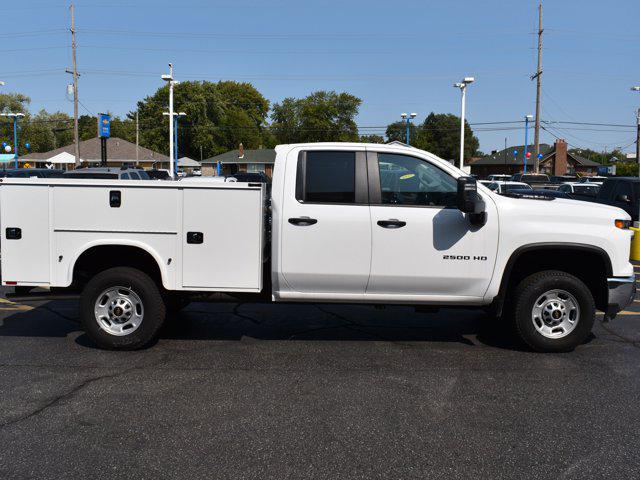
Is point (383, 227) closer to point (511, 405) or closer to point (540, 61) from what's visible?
point (511, 405)

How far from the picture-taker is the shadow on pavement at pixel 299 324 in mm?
7004

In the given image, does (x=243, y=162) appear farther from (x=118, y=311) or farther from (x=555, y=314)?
(x=555, y=314)

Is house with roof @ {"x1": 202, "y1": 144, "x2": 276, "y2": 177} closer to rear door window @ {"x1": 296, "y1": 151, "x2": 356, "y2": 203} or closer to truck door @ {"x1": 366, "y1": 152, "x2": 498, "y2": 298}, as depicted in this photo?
rear door window @ {"x1": 296, "y1": 151, "x2": 356, "y2": 203}

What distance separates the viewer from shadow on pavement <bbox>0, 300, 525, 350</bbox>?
7.00 m

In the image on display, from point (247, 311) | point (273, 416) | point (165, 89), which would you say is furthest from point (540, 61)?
point (165, 89)

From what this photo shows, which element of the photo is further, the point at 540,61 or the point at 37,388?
the point at 540,61

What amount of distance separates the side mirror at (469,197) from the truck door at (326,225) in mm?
888

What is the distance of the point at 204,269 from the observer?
19.9 ft

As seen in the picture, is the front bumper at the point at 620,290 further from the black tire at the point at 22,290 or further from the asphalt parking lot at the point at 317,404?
the black tire at the point at 22,290

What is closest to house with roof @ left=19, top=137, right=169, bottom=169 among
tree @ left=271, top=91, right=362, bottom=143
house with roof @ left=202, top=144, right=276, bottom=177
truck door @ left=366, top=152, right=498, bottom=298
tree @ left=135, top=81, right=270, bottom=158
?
house with roof @ left=202, top=144, right=276, bottom=177

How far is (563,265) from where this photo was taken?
252 inches

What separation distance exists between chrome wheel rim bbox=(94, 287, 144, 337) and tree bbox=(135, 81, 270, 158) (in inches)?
3622

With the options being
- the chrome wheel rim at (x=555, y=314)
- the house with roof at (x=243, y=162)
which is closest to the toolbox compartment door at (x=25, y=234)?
the chrome wheel rim at (x=555, y=314)

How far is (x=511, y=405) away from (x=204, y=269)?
121 inches
